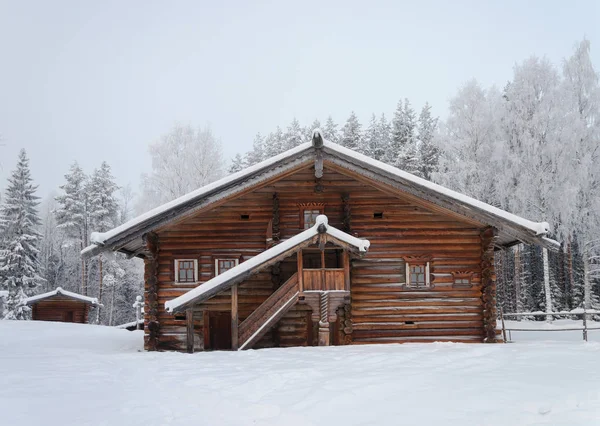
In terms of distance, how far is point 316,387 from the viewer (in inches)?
395

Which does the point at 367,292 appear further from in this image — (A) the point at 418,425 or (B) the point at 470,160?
(B) the point at 470,160

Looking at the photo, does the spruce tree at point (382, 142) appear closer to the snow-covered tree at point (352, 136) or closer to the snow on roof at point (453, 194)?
the snow-covered tree at point (352, 136)

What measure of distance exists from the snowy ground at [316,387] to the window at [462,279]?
4.46 meters

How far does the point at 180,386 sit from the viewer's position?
10.9 m

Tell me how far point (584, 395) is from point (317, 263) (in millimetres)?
11934

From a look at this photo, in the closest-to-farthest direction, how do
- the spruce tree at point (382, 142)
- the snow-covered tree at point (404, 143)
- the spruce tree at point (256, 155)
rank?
1. the snow-covered tree at point (404, 143)
2. the spruce tree at point (382, 142)
3. the spruce tree at point (256, 155)

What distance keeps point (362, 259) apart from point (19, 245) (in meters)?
31.8

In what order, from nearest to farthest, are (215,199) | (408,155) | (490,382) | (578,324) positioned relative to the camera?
(490,382)
(215,199)
(578,324)
(408,155)

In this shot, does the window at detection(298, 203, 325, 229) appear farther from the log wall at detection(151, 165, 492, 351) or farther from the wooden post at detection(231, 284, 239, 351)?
the wooden post at detection(231, 284, 239, 351)

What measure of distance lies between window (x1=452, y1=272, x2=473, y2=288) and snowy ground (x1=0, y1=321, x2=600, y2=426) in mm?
4457

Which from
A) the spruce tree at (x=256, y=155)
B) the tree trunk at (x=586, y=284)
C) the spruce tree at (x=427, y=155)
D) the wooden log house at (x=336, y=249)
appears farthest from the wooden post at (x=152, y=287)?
the spruce tree at (x=256, y=155)

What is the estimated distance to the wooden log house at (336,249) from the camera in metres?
18.5

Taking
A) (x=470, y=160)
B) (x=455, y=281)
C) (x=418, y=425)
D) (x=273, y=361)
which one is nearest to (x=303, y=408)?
(x=418, y=425)

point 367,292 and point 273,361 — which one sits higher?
point 367,292
